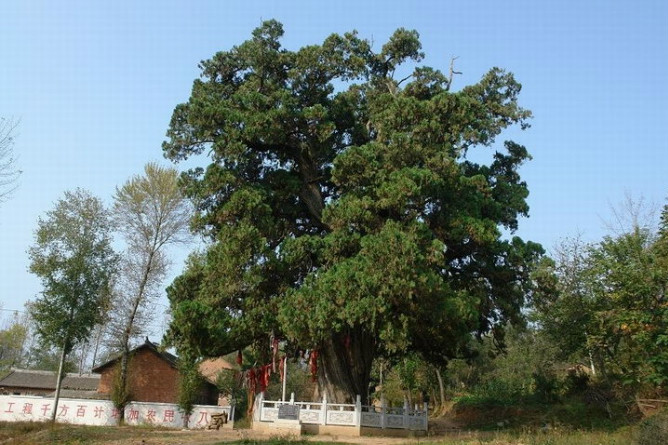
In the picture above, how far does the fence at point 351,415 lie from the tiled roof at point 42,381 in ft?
86.1

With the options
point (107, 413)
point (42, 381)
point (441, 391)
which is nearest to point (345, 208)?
point (107, 413)

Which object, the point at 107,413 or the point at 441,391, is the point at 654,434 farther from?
the point at 441,391

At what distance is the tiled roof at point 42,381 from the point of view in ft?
136

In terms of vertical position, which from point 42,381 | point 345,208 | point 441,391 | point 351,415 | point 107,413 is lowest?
point 107,413

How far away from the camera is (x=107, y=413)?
91.3ft

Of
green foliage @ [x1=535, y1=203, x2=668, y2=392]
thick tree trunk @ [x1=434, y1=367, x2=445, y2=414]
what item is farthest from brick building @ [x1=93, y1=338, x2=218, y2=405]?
green foliage @ [x1=535, y1=203, x2=668, y2=392]

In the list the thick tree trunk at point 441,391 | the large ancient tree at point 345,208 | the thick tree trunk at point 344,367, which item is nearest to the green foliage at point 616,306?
the large ancient tree at point 345,208

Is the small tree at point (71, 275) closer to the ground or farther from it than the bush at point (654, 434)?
farther from it

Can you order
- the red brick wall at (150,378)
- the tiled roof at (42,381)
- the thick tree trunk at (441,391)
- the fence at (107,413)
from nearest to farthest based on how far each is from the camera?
the fence at (107,413)
the red brick wall at (150,378)
the thick tree trunk at (441,391)
the tiled roof at (42,381)

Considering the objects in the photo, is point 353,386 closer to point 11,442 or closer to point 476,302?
point 476,302

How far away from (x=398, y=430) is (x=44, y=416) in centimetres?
1875

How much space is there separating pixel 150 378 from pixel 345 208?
22508 mm

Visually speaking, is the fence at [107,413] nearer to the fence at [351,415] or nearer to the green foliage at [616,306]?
the fence at [351,415]

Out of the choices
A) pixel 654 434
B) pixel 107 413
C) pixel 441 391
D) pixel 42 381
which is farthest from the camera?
pixel 42 381
